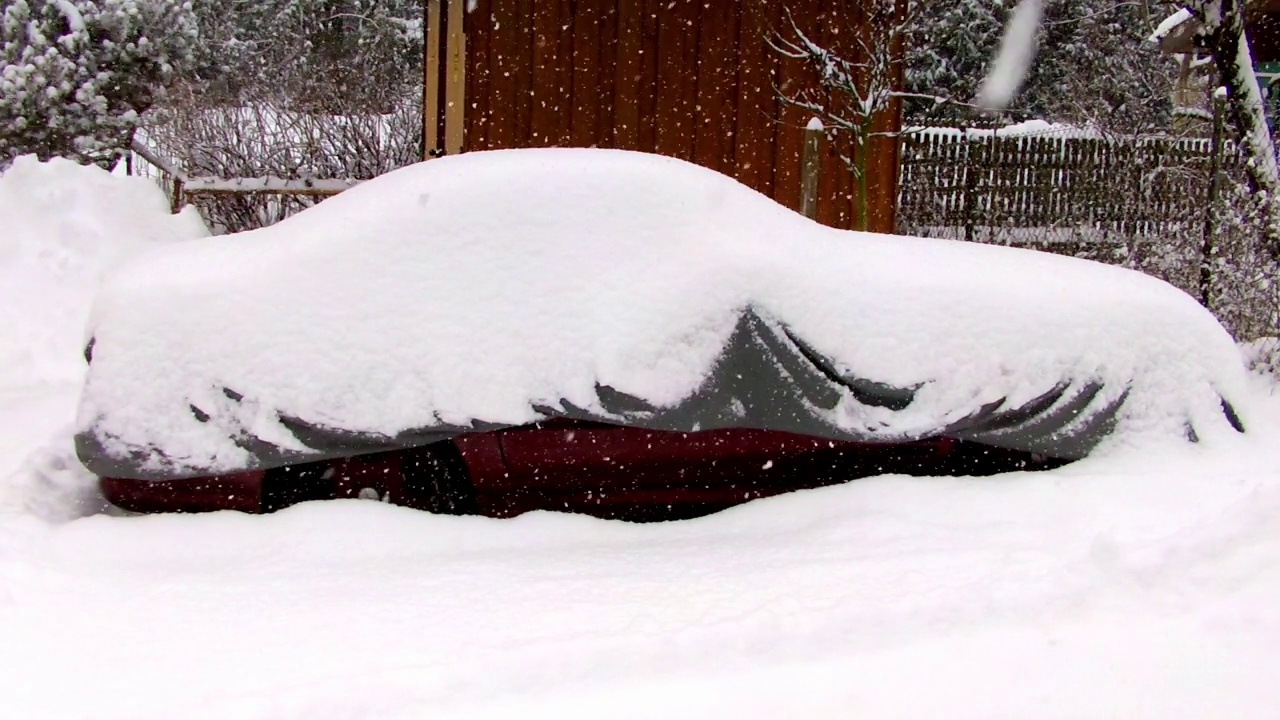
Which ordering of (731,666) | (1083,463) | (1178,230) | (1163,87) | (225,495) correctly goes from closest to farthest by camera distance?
(731,666), (225,495), (1083,463), (1178,230), (1163,87)

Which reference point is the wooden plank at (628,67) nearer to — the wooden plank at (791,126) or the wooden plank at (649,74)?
the wooden plank at (649,74)

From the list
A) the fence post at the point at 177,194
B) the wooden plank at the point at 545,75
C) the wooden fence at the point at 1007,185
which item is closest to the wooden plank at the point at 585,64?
the wooden plank at the point at 545,75

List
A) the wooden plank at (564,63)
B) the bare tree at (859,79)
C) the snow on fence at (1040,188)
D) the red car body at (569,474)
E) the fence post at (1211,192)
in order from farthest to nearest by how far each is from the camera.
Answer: the snow on fence at (1040,188) < the wooden plank at (564,63) < the bare tree at (859,79) < the fence post at (1211,192) < the red car body at (569,474)

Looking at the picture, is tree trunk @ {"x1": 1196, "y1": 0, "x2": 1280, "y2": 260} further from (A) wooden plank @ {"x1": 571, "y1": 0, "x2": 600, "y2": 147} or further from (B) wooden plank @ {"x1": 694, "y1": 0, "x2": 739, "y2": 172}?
(A) wooden plank @ {"x1": 571, "y1": 0, "x2": 600, "y2": 147}

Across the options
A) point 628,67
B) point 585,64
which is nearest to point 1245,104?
point 628,67

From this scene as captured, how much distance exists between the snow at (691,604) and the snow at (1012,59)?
764 inches

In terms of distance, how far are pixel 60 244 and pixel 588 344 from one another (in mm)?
6248

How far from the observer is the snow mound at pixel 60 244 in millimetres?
7125

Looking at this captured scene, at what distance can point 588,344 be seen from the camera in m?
3.76

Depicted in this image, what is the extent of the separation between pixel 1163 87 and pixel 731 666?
780 inches

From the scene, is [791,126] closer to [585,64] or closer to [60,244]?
[585,64]

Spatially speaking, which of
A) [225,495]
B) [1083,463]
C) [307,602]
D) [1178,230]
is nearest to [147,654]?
[307,602]

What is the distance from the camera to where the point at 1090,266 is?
14.9 feet

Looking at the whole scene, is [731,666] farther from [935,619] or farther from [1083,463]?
[1083,463]
